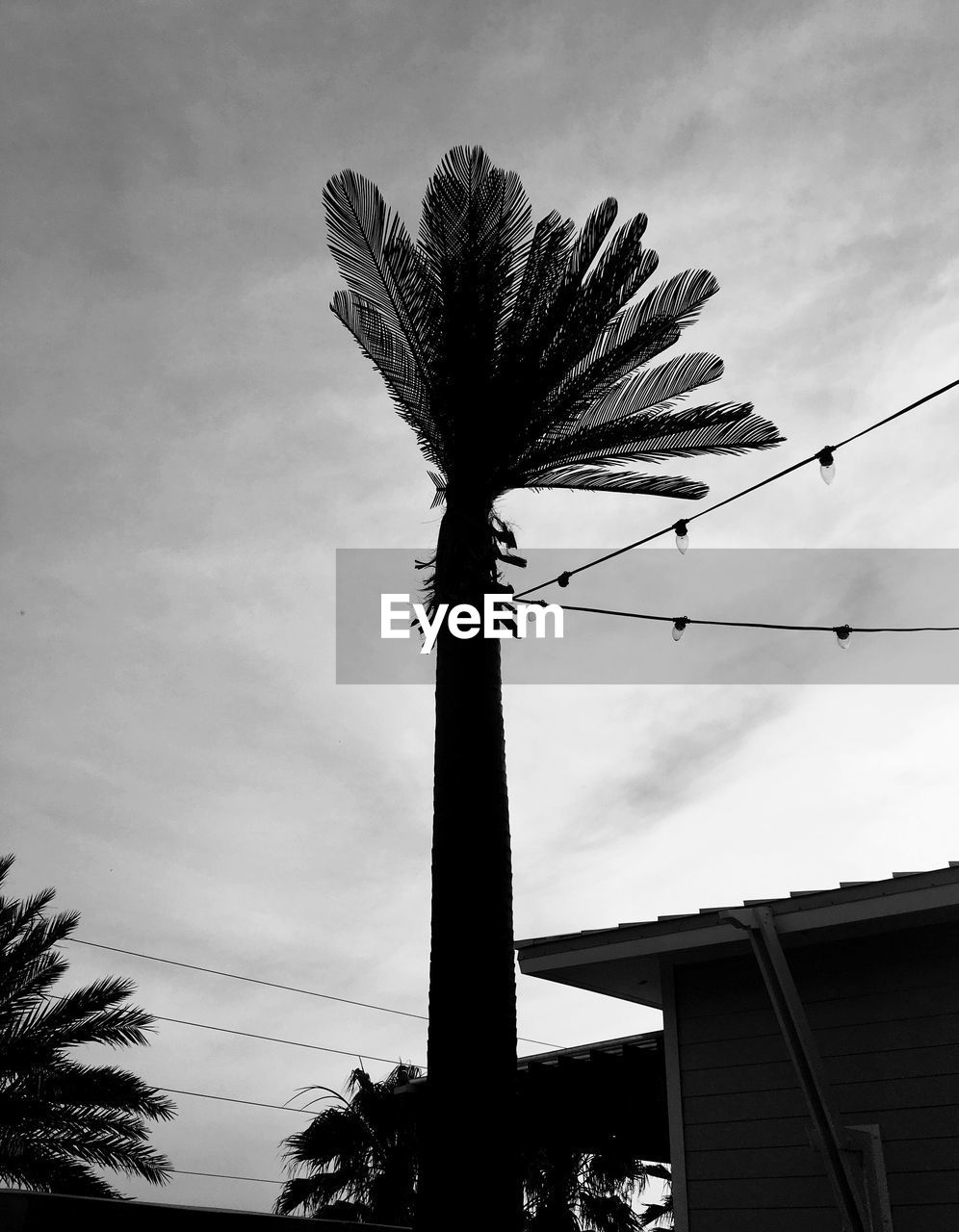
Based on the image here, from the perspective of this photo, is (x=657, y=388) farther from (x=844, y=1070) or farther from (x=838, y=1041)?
(x=844, y=1070)

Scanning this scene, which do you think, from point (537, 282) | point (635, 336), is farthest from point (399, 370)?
point (635, 336)

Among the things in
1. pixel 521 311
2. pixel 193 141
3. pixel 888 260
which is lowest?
pixel 521 311

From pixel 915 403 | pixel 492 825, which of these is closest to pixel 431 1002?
pixel 492 825

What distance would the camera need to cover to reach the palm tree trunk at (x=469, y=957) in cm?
725

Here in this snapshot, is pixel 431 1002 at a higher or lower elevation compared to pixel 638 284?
lower

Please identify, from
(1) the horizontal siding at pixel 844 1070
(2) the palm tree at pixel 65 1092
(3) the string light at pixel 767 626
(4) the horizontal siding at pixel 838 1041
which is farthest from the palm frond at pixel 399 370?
(2) the palm tree at pixel 65 1092

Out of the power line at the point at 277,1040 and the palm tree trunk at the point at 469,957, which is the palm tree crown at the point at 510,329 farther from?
the power line at the point at 277,1040

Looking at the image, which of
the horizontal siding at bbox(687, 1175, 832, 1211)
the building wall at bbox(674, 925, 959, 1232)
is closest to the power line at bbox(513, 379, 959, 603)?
the building wall at bbox(674, 925, 959, 1232)

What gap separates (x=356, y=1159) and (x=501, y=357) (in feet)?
52.3

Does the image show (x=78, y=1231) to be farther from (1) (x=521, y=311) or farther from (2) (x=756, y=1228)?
(1) (x=521, y=311)

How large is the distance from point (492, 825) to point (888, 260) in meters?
8.00

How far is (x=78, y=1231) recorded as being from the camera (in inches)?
239
